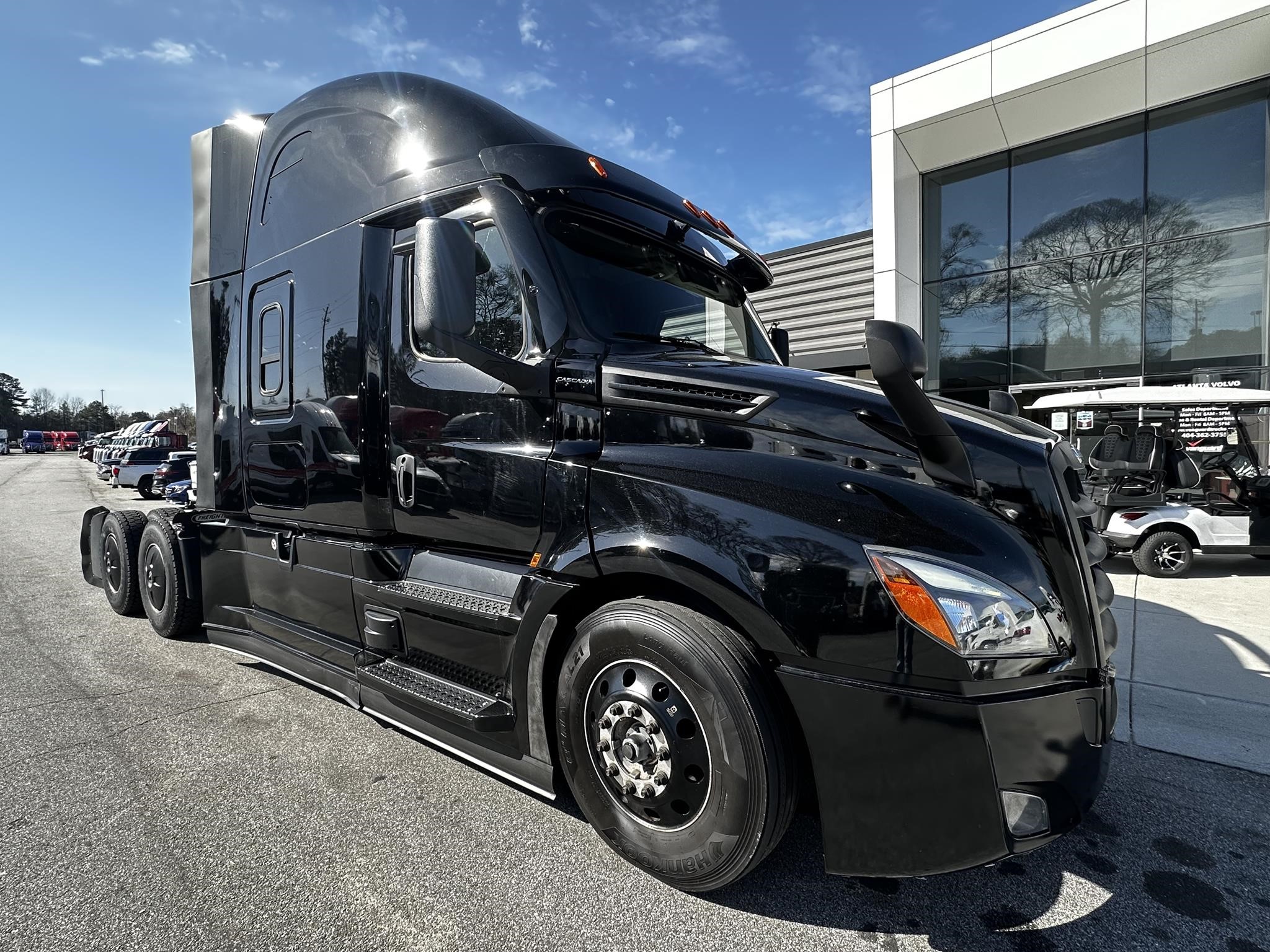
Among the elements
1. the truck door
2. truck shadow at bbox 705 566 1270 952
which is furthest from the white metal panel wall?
the truck door

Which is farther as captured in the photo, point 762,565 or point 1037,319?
point 1037,319

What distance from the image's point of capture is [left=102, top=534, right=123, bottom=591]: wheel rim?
5.66 m

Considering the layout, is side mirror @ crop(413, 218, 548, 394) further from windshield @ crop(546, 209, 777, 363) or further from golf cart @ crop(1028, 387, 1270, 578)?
golf cart @ crop(1028, 387, 1270, 578)

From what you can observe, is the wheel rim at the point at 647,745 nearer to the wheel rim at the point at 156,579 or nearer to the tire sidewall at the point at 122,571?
the wheel rim at the point at 156,579

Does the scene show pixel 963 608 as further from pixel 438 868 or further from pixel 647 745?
pixel 438 868

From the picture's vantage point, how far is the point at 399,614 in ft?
9.95

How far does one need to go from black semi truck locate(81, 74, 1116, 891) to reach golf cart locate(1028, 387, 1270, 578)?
6654 mm

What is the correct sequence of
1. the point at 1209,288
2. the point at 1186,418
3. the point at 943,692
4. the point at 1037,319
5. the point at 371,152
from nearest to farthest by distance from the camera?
the point at 943,692 → the point at 371,152 → the point at 1186,418 → the point at 1209,288 → the point at 1037,319

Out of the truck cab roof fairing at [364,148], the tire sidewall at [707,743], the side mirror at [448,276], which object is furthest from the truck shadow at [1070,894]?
the truck cab roof fairing at [364,148]

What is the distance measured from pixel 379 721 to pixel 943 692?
287 centimetres

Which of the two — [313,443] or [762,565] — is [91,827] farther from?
Result: [762,565]

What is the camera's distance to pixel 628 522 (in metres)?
2.26

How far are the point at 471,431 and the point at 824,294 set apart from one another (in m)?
13.7

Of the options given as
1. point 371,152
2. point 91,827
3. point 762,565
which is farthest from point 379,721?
point 371,152
